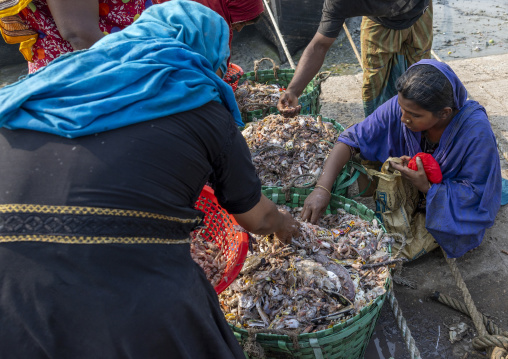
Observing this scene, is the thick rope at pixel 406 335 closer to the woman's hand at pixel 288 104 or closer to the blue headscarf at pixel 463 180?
the blue headscarf at pixel 463 180

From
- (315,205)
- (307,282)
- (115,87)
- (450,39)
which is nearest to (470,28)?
(450,39)

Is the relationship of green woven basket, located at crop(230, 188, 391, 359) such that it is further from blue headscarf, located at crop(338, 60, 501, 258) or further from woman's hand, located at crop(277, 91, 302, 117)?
woman's hand, located at crop(277, 91, 302, 117)

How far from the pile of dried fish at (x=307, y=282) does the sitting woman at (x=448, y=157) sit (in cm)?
36

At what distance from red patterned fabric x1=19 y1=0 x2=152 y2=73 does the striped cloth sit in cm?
195

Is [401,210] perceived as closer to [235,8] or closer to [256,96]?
[256,96]

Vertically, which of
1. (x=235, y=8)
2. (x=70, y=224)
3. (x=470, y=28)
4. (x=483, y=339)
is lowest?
(x=470, y=28)

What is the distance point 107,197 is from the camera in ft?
3.85

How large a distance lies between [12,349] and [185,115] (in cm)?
80

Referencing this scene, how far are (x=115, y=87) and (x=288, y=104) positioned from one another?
2399 mm

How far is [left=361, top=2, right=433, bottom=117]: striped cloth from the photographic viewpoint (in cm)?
362

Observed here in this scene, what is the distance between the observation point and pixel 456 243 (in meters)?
2.77

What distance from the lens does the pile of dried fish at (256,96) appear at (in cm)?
391

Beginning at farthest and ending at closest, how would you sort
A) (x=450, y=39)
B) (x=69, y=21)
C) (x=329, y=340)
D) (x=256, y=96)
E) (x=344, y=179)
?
(x=450, y=39)
(x=256, y=96)
(x=344, y=179)
(x=69, y=21)
(x=329, y=340)

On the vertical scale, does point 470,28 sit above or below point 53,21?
below
